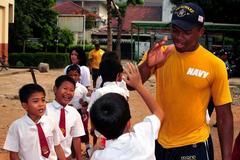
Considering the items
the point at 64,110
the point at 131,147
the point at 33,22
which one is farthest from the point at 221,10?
the point at 131,147

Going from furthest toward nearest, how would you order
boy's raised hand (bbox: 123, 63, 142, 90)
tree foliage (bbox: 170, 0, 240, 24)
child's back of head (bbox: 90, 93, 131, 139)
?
tree foliage (bbox: 170, 0, 240, 24)
boy's raised hand (bbox: 123, 63, 142, 90)
child's back of head (bbox: 90, 93, 131, 139)

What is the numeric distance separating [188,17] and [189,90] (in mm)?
476

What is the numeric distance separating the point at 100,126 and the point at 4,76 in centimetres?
1922

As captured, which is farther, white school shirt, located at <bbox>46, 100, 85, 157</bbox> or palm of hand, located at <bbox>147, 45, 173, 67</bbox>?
white school shirt, located at <bbox>46, 100, 85, 157</bbox>

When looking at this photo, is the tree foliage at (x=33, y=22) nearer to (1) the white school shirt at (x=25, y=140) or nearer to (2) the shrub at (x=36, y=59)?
(2) the shrub at (x=36, y=59)

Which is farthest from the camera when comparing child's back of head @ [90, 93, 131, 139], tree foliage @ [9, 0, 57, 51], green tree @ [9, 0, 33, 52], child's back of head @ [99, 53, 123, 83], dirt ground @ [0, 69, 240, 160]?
tree foliage @ [9, 0, 57, 51]

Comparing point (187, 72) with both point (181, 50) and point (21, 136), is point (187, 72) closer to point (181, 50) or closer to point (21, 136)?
point (181, 50)

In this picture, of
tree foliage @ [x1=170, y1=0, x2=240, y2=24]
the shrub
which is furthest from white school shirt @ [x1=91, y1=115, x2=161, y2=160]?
the shrub

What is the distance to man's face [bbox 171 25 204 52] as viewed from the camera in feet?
11.0

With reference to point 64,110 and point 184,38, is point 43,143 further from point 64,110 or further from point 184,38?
point 184,38

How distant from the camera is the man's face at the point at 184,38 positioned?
3.35 meters

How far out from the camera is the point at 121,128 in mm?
2715

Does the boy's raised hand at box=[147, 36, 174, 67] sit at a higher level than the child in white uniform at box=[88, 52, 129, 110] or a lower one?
higher

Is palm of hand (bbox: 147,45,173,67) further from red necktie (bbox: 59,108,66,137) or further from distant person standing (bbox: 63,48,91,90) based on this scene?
distant person standing (bbox: 63,48,91,90)
